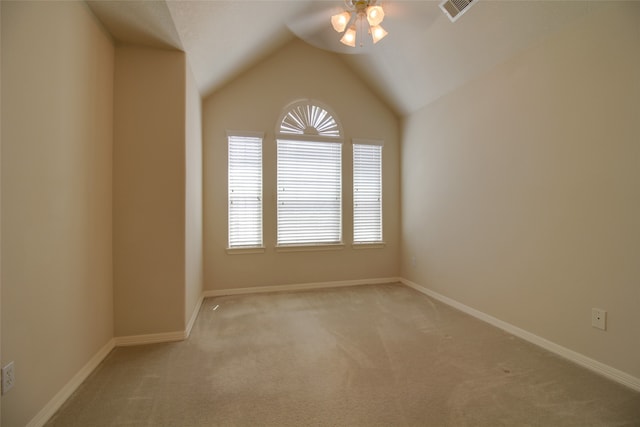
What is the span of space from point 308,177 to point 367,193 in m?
0.93

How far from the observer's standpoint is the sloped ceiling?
6.97 ft

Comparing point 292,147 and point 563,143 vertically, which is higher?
point 292,147

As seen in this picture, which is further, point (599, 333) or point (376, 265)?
point (376, 265)

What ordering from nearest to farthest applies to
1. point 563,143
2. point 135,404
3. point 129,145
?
1. point 135,404
2. point 563,143
3. point 129,145

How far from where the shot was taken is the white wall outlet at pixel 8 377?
49.6 inches

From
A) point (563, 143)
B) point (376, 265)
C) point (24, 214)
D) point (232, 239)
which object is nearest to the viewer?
point (24, 214)

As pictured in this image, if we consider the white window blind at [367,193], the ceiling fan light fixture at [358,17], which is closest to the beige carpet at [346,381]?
the white window blind at [367,193]

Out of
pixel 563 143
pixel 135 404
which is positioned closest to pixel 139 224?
pixel 135 404

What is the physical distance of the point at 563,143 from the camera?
2.19 m

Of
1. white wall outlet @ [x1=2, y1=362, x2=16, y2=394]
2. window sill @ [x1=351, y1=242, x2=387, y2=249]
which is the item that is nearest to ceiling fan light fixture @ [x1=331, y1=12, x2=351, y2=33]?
window sill @ [x1=351, y1=242, x2=387, y2=249]

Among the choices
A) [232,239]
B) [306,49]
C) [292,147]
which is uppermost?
[306,49]

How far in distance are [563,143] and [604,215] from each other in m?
0.61

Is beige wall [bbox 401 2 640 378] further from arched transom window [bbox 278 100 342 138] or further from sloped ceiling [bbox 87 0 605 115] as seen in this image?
arched transom window [bbox 278 100 342 138]

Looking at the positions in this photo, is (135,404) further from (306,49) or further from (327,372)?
(306,49)
